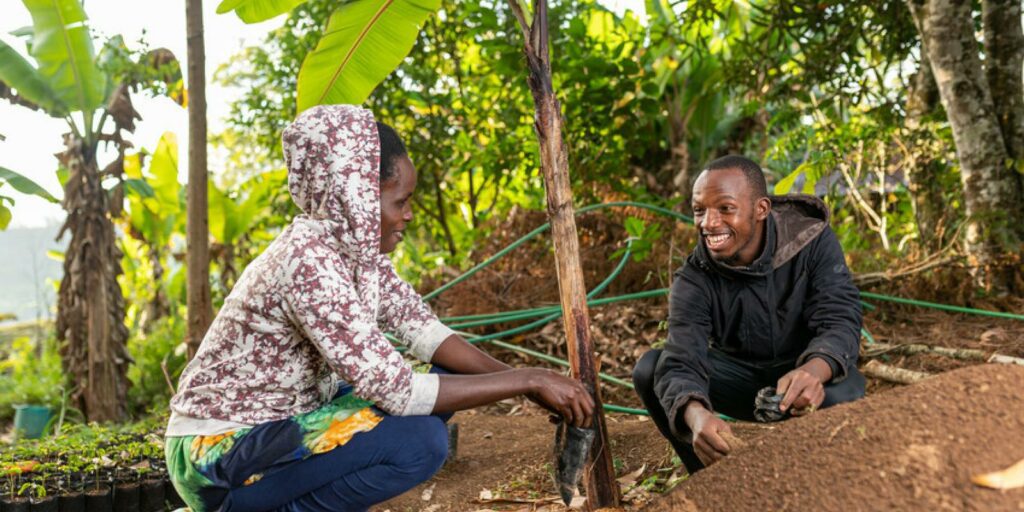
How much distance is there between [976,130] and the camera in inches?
173

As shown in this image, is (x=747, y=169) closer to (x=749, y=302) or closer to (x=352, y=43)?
(x=749, y=302)

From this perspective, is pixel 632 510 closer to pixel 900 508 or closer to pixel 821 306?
pixel 821 306

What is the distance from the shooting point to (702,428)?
7.32ft

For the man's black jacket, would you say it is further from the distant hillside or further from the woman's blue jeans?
the distant hillside

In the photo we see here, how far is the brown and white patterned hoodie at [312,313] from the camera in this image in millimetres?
2111

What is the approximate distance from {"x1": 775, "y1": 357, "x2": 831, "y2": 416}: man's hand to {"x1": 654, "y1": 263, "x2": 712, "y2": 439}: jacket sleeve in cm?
21

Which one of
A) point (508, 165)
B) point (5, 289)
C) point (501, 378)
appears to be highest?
point (508, 165)

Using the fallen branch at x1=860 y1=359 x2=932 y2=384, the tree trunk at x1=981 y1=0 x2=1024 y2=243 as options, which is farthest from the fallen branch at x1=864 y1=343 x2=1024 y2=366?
the tree trunk at x1=981 y1=0 x2=1024 y2=243

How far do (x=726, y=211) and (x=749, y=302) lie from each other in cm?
32

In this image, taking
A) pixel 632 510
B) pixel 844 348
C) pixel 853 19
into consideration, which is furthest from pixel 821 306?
pixel 853 19

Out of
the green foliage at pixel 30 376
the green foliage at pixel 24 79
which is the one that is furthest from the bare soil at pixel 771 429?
the green foliage at pixel 30 376

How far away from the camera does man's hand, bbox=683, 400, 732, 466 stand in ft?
7.16

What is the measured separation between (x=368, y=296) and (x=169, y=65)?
11.6ft

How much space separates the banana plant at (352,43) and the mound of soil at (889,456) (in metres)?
2.13
